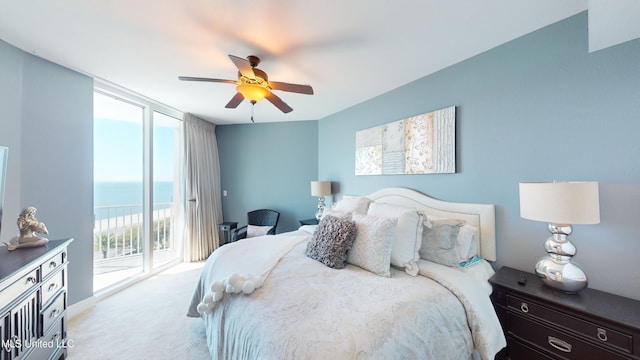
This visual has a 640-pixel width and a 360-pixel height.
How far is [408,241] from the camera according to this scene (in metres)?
1.80

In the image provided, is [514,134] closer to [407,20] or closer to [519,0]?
[519,0]

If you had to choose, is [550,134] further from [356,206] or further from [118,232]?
[118,232]

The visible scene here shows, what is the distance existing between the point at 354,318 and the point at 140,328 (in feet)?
7.50

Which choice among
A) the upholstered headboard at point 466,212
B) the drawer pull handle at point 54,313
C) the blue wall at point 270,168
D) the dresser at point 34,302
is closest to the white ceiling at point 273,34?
the upholstered headboard at point 466,212

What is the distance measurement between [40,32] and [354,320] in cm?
309

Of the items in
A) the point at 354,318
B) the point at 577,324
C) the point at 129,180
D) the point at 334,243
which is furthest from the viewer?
the point at 129,180

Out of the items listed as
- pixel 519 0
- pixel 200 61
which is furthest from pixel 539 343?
Result: pixel 200 61

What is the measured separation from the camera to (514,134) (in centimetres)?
188

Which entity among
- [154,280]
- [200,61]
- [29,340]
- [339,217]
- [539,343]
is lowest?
[154,280]

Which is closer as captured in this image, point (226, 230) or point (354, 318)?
point (354, 318)

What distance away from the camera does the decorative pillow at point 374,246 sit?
1.70 m

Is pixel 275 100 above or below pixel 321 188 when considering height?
above

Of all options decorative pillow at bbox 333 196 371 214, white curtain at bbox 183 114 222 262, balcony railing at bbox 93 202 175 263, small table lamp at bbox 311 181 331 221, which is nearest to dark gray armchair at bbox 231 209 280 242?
white curtain at bbox 183 114 222 262

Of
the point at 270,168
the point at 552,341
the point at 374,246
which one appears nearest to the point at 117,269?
the point at 270,168
